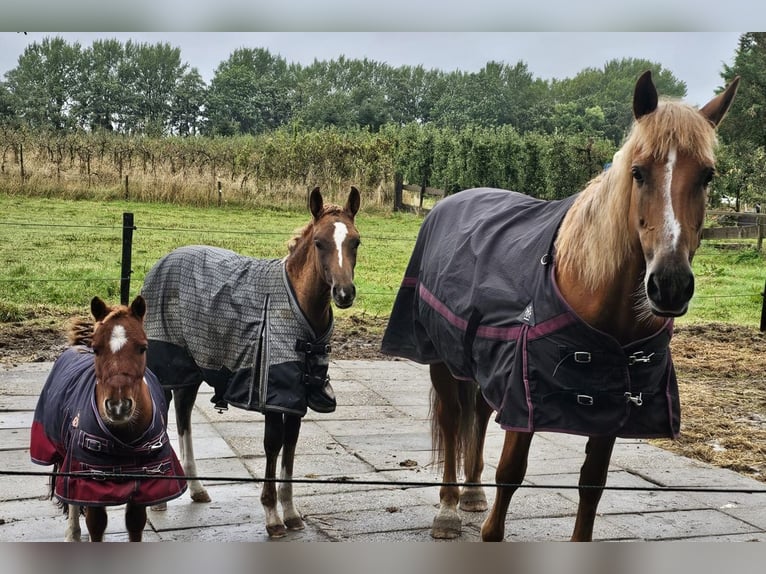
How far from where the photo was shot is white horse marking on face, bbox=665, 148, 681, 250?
2012mm

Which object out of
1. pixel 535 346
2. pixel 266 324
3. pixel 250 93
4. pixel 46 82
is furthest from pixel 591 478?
pixel 46 82

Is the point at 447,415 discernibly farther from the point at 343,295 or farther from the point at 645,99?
the point at 645,99

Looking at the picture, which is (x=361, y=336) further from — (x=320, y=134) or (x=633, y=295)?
(x=633, y=295)

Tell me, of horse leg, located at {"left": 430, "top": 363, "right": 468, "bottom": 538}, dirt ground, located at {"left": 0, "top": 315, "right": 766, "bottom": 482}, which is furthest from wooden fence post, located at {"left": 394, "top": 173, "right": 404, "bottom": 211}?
horse leg, located at {"left": 430, "top": 363, "right": 468, "bottom": 538}

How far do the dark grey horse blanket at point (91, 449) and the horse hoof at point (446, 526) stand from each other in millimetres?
951

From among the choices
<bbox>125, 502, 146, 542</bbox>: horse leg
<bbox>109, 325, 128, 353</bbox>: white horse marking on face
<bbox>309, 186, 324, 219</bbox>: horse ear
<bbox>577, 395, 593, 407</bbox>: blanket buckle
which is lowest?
<bbox>125, 502, 146, 542</bbox>: horse leg

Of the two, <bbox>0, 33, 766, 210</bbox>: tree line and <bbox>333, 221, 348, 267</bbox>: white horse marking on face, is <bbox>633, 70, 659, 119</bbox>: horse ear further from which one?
<bbox>333, 221, 348, 267</bbox>: white horse marking on face

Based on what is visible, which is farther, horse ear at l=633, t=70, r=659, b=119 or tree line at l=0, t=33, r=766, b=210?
tree line at l=0, t=33, r=766, b=210

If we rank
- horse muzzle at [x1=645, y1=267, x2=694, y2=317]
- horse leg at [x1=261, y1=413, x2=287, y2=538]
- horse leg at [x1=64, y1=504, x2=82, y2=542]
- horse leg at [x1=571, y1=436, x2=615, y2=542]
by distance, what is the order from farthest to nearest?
horse leg at [x1=261, y1=413, x2=287, y2=538] < horse leg at [x1=64, y1=504, x2=82, y2=542] < horse leg at [x1=571, y1=436, x2=615, y2=542] < horse muzzle at [x1=645, y1=267, x2=694, y2=317]

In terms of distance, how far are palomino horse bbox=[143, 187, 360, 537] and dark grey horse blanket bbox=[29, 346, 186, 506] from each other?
275 millimetres

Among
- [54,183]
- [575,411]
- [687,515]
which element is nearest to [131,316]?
[54,183]

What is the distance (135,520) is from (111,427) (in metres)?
0.35

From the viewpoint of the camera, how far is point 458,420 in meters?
3.14

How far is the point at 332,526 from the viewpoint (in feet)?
9.41
